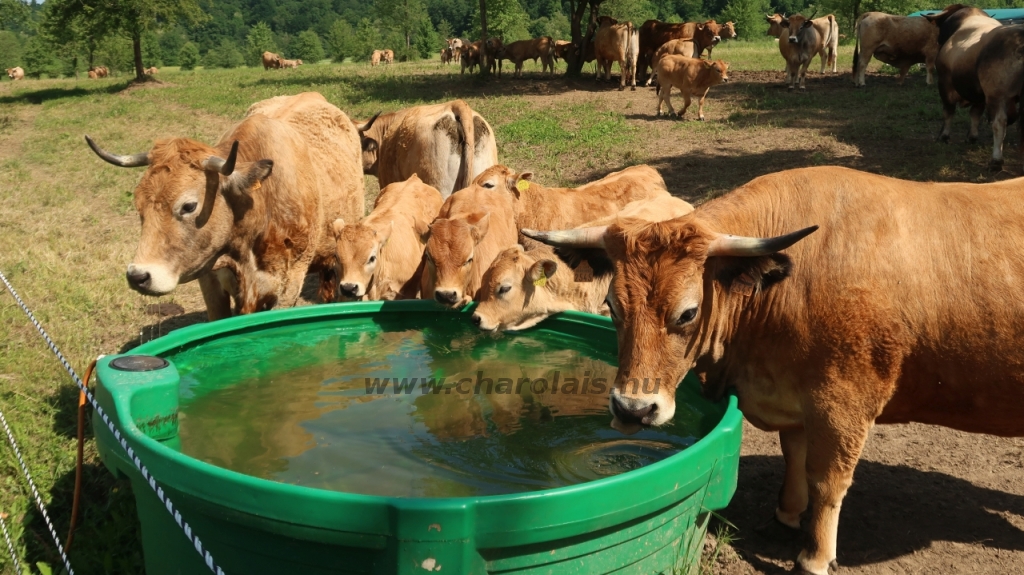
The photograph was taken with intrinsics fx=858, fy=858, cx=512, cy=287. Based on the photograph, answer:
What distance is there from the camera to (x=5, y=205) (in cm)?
1297

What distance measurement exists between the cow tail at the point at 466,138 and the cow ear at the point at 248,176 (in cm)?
383

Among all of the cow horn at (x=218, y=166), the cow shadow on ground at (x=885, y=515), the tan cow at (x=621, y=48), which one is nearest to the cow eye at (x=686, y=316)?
the cow shadow on ground at (x=885, y=515)

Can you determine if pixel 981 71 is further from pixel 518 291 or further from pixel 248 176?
pixel 248 176

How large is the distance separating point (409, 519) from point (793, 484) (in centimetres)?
276

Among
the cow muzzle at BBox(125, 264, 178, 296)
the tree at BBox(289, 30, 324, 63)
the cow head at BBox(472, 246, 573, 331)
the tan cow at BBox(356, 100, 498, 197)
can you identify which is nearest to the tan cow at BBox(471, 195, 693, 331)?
the cow head at BBox(472, 246, 573, 331)

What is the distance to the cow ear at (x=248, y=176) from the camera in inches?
238

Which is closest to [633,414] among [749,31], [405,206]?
[405,206]

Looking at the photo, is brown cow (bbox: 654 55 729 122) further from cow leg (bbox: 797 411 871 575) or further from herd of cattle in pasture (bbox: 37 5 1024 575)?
cow leg (bbox: 797 411 871 575)

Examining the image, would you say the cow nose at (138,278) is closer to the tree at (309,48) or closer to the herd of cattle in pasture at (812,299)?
the herd of cattle in pasture at (812,299)

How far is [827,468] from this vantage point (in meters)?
4.09

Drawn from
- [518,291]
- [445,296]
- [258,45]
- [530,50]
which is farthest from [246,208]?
[258,45]

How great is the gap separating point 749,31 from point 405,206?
7200 centimetres

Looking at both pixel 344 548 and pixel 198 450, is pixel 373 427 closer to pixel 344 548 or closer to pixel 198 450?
pixel 198 450

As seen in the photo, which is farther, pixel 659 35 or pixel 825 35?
pixel 659 35
